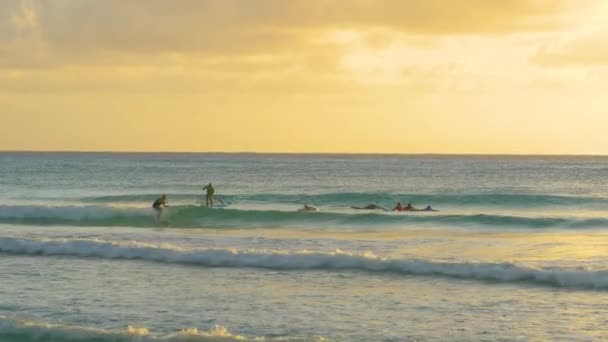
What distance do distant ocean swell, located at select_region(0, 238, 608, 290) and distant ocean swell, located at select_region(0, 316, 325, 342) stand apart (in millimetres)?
6554

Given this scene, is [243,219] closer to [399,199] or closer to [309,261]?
[309,261]

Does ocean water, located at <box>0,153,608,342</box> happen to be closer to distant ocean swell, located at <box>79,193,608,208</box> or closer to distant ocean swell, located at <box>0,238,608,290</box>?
distant ocean swell, located at <box>0,238,608,290</box>

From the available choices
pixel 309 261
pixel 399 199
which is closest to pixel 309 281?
pixel 309 261

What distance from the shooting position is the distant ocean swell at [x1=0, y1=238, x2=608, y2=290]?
690 inches

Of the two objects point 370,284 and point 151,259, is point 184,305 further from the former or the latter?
point 151,259

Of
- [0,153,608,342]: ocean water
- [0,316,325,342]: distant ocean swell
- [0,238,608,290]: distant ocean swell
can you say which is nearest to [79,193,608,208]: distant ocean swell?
[0,153,608,342]: ocean water

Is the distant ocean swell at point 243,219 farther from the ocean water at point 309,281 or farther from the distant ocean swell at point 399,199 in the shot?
the distant ocean swell at point 399,199

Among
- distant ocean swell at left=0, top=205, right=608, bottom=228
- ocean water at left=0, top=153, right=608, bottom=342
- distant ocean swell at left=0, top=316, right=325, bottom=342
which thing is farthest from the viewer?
distant ocean swell at left=0, top=205, right=608, bottom=228

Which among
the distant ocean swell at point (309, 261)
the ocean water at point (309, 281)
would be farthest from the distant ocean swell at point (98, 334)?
the distant ocean swell at point (309, 261)

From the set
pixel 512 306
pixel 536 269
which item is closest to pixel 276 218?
pixel 536 269

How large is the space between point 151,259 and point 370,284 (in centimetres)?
645

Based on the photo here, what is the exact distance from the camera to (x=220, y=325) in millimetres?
13664

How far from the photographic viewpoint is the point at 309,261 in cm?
1991

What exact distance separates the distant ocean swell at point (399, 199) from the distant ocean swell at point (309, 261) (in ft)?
78.6
